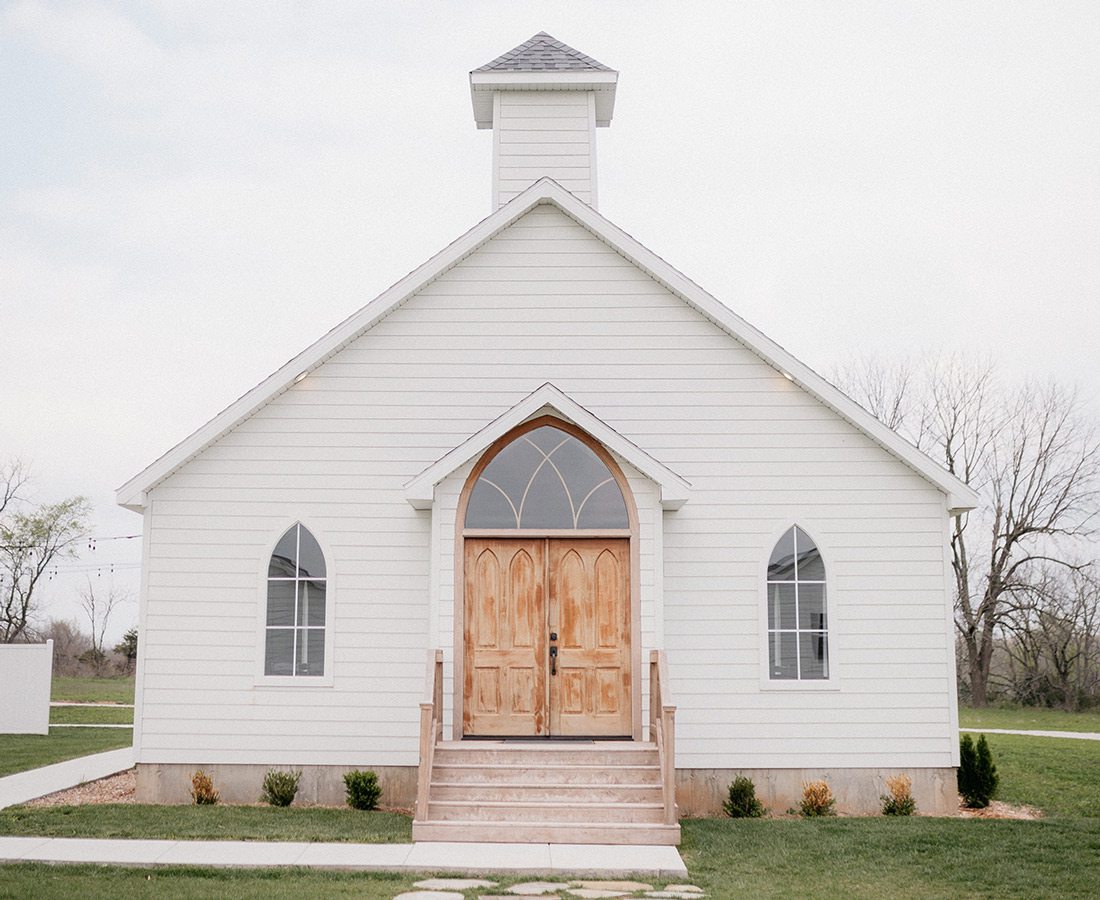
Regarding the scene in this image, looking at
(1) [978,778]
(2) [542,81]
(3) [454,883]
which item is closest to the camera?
(3) [454,883]

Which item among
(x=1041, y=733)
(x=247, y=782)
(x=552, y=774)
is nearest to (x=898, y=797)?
(x=552, y=774)

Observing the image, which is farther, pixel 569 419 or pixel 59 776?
pixel 59 776

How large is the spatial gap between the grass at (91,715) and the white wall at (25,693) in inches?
109

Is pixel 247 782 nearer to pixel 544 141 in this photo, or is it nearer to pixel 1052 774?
pixel 544 141

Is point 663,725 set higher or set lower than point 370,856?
higher

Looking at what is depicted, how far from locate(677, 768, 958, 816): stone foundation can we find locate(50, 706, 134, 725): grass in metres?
16.2

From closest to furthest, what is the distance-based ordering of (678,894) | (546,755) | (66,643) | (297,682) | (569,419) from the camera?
1. (678,894)
2. (546,755)
3. (569,419)
4. (297,682)
5. (66,643)

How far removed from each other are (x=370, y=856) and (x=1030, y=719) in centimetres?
2433

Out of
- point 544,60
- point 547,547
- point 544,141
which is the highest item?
point 544,60

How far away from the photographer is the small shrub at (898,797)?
43.3 feet

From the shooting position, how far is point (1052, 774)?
16750 mm

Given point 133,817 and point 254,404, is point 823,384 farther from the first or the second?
point 133,817

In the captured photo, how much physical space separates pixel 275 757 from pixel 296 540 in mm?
2489

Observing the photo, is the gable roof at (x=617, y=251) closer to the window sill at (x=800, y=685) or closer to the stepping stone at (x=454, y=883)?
the window sill at (x=800, y=685)
